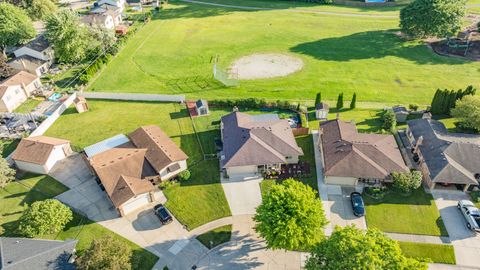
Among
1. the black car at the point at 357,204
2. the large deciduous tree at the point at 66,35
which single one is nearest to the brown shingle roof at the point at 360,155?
the black car at the point at 357,204

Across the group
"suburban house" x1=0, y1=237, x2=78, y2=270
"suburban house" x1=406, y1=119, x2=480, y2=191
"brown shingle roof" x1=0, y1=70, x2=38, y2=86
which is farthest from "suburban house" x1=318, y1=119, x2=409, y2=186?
"brown shingle roof" x1=0, y1=70, x2=38, y2=86

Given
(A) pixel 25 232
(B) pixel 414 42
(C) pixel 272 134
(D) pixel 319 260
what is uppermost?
(B) pixel 414 42

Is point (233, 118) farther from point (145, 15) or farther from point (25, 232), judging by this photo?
point (145, 15)

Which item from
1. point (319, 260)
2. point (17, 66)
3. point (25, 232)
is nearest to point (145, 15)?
point (17, 66)

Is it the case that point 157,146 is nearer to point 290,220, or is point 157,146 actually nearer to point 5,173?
point 5,173

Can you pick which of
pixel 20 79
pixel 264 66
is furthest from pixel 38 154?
pixel 264 66

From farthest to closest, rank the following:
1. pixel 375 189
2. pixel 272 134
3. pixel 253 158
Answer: pixel 272 134 < pixel 253 158 < pixel 375 189
